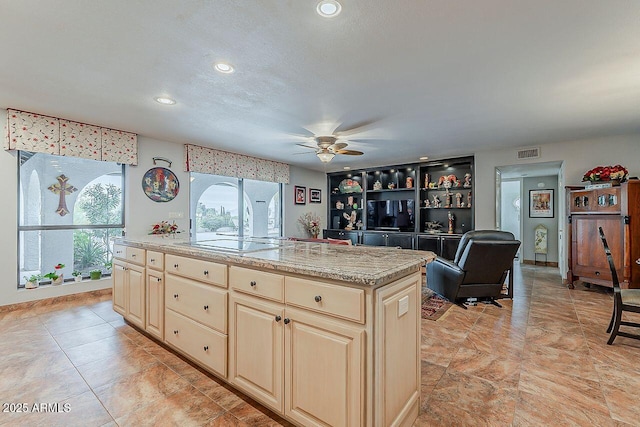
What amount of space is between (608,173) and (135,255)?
20.7 ft

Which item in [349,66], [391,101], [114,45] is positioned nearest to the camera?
[114,45]

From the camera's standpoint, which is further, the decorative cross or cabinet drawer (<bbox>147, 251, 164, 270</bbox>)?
the decorative cross

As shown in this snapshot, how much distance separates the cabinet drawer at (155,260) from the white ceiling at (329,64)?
1591 millimetres

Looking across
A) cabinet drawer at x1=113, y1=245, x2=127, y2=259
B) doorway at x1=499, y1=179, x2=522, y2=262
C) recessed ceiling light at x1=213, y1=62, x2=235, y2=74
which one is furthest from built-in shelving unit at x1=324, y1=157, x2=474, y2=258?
cabinet drawer at x1=113, y1=245, x2=127, y2=259

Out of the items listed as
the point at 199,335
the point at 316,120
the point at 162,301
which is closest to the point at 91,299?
the point at 162,301

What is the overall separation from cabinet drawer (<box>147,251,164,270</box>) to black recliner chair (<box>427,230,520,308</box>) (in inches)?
131

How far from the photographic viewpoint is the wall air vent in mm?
5219

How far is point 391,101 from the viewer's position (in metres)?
3.23

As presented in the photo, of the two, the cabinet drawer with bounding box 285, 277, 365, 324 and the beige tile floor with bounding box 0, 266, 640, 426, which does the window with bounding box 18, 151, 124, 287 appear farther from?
the cabinet drawer with bounding box 285, 277, 365, 324

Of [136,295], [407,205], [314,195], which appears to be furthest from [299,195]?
[136,295]

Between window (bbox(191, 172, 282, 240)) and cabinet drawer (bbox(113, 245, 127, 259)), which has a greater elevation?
window (bbox(191, 172, 282, 240))

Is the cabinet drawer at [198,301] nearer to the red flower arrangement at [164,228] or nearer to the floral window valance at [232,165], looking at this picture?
the red flower arrangement at [164,228]

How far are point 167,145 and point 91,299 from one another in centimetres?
261

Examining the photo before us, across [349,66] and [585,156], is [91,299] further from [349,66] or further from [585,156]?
[585,156]
